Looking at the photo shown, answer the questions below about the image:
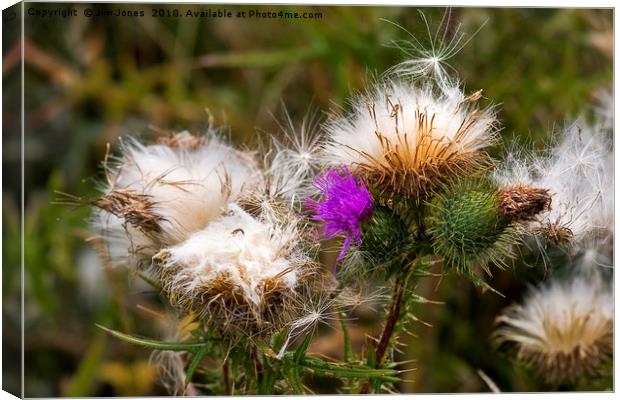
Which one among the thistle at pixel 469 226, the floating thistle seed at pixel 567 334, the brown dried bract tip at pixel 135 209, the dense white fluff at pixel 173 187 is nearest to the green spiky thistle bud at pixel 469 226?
the thistle at pixel 469 226

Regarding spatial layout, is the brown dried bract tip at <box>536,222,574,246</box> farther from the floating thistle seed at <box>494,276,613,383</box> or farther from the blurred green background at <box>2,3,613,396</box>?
the blurred green background at <box>2,3,613,396</box>

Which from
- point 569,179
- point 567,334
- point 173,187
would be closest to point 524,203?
point 569,179

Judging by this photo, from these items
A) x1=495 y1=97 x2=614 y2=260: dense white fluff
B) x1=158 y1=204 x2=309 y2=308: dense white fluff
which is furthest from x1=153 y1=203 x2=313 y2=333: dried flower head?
x1=495 y1=97 x2=614 y2=260: dense white fluff

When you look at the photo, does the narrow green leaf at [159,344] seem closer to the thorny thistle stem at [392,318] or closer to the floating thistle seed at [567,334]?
the thorny thistle stem at [392,318]

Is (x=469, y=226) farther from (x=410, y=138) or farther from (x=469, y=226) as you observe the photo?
(x=410, y=138)

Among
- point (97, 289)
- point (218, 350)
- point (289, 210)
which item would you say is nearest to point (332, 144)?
point (289, 210)

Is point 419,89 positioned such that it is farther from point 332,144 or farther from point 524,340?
point 524,340
